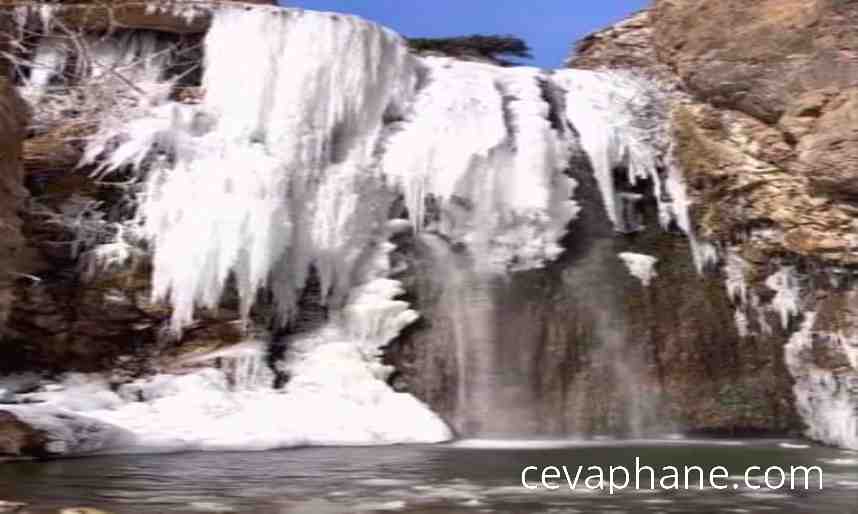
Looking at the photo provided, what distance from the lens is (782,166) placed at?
32.9 feet

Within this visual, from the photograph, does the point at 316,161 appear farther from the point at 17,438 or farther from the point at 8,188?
the point at 17,438

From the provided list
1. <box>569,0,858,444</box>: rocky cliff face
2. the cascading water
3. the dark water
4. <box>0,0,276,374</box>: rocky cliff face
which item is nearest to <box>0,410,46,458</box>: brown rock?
the dark water

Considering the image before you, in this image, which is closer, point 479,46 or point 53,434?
point 53,434

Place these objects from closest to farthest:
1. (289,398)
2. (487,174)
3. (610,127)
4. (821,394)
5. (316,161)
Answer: (289,398)
(821,394)
(316,161)
(487,174)
(610,127)

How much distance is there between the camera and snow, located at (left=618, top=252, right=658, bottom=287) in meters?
9.57

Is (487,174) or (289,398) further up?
(487,174)

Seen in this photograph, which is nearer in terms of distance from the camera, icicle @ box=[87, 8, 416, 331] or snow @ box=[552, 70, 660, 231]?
icicle @ box=[87, 8, 416, 331]

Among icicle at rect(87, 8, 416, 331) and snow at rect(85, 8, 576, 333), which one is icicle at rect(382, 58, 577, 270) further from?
icicle at rect(87, 8, 416, 331)

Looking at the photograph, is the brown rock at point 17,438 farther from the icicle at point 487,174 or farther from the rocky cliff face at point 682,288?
the icicle at point 487,174

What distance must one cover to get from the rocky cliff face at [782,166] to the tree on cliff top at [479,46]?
5.00 metres

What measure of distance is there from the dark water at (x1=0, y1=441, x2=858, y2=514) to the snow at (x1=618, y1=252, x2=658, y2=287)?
2.60 m

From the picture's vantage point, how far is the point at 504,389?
28.7ft

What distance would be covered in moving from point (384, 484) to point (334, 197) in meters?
4.90

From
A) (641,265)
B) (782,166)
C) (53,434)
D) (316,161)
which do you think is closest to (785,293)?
(782,166)
